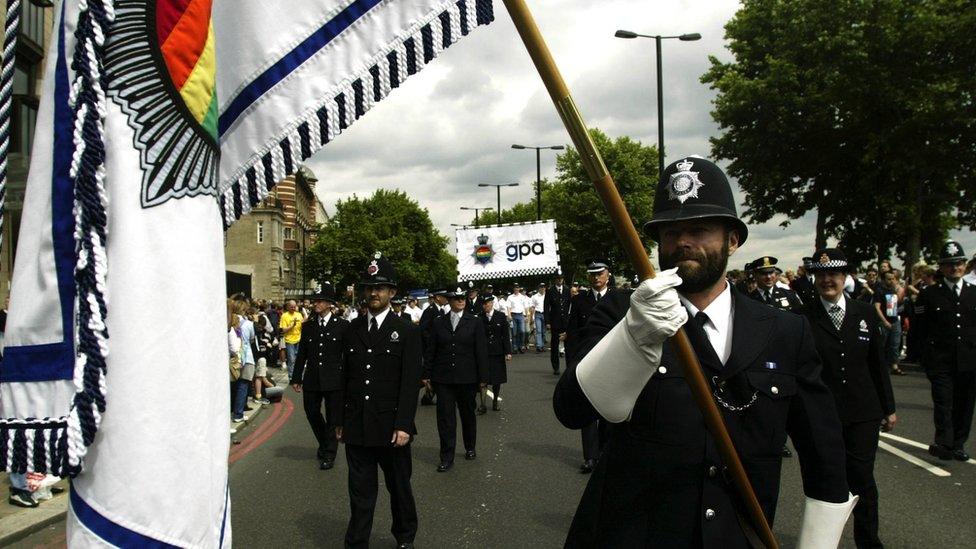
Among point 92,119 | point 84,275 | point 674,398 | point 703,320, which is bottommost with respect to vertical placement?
point 674,398

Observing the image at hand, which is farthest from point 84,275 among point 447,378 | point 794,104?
point 794,104

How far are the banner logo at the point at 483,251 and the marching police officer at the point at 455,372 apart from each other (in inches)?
512

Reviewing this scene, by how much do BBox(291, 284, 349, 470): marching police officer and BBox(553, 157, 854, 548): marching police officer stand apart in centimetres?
637

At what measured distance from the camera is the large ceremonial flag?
1.37m

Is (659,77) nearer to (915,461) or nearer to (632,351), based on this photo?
(915,461)

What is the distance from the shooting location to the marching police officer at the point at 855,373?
5129mm

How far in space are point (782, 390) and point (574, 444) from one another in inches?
292

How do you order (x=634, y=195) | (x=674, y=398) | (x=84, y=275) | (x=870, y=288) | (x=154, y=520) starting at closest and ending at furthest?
(x=84, y=275) < (x=154, y=520) < (x=674, y=398) < (x=870, y=288) < (x=634, y=195)

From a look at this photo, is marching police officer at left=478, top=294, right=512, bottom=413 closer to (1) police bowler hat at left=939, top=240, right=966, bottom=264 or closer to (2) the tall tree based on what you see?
(1) police bowler hat at left=939, top=240, right=966, bottom=264

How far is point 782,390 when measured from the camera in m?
2.28

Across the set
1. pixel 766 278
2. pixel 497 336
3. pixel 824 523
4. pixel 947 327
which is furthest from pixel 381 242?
pixel 824 523

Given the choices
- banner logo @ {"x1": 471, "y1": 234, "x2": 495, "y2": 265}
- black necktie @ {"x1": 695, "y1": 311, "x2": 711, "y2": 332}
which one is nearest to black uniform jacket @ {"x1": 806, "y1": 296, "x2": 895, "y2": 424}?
black necktie @ {"x1": 695, "y1": 311, "x2": 711, "y2": 332}

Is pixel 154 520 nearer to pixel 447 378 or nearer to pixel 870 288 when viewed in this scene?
pixel 447 378

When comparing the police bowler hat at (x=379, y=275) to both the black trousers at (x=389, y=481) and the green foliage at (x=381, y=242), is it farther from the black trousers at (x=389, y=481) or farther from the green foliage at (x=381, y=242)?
the green foliage at (x=381, y=242)
